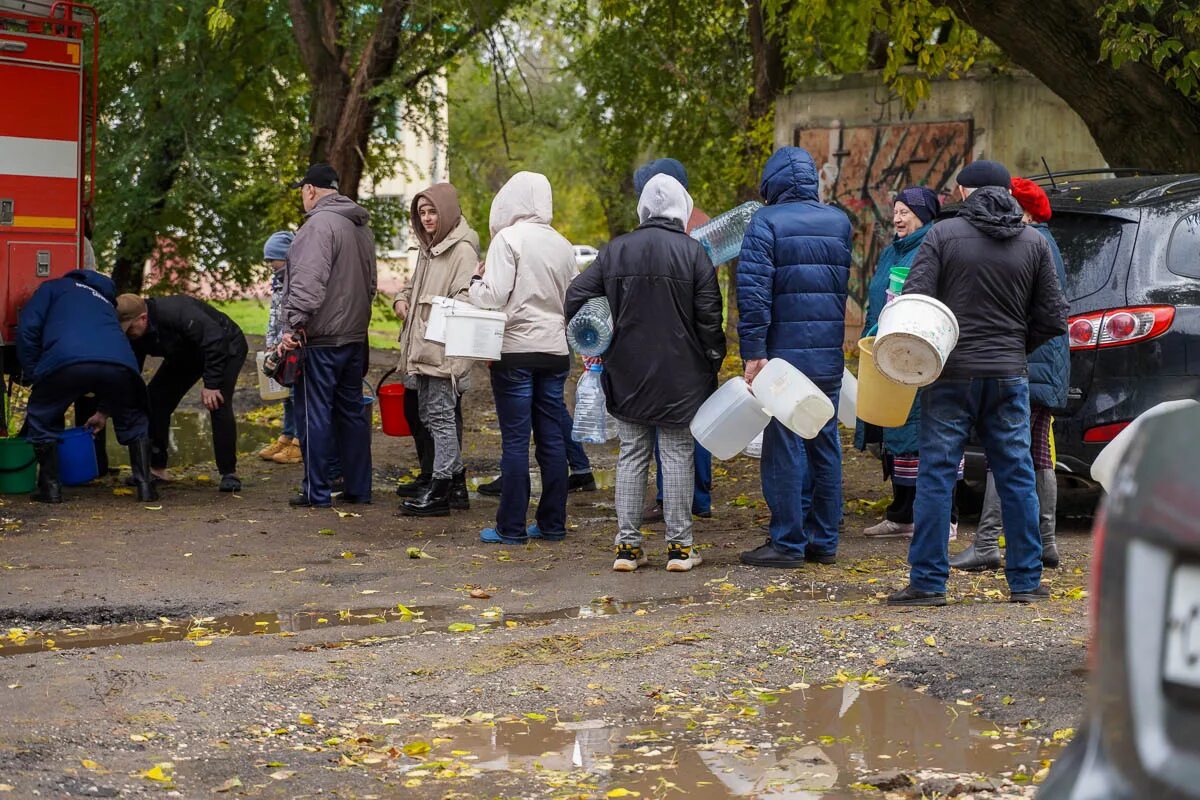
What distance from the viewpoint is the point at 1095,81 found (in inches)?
425

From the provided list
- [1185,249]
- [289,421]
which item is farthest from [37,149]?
[1185,249]

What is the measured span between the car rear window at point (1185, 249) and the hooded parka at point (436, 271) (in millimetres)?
3856

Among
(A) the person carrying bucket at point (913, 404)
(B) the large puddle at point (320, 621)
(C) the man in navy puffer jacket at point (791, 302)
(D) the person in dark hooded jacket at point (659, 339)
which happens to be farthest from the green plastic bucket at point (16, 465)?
(A) the person carrying bucket at point (913, 404)

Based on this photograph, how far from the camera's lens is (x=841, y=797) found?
171 inches

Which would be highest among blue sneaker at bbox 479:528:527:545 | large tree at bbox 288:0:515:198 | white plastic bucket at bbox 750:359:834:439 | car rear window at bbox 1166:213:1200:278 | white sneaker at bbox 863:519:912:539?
large tree at bbox 288:0:515:198

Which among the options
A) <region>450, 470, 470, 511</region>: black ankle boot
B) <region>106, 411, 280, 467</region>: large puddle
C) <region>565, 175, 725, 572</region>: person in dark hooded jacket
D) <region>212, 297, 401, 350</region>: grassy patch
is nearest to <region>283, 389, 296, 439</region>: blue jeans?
<region>106, 411, 280, 467</region>: large puddle

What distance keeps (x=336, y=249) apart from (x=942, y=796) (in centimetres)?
608

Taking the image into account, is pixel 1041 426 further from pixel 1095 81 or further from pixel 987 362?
pixel 1095 81

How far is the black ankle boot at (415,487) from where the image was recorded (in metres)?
9.95

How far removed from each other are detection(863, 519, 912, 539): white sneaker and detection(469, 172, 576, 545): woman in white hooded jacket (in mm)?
1759

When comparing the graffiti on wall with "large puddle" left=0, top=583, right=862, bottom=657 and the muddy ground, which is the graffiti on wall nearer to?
the muddy ground

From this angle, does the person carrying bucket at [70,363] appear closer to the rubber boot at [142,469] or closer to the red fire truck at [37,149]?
the rubber boot at [142,469]

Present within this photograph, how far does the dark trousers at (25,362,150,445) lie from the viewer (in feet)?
31.1

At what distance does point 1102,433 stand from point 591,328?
2.60 m
